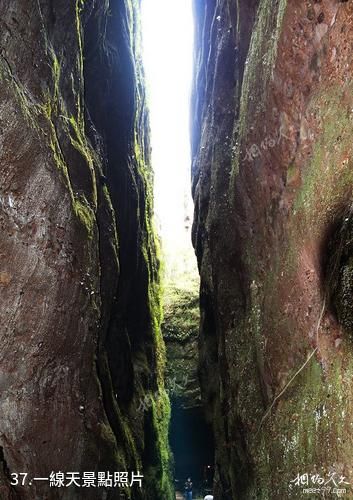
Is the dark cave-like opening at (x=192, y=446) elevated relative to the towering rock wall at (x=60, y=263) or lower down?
lower down

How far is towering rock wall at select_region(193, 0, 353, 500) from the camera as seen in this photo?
168 inches

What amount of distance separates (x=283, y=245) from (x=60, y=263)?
112 inches

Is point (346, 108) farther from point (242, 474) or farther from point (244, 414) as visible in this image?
point (242, 474)

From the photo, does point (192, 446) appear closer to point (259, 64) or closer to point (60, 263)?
point (60, 263)

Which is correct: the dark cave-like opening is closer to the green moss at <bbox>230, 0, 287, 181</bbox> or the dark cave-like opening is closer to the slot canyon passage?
the slot canyon passage

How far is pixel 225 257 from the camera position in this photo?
8086mm

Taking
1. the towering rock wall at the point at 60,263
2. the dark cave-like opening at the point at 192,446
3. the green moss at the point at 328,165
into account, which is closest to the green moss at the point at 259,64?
the green moss at the point at 328,165

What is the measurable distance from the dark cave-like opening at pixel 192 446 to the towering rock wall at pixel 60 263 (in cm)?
448

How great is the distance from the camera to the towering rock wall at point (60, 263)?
4750mm

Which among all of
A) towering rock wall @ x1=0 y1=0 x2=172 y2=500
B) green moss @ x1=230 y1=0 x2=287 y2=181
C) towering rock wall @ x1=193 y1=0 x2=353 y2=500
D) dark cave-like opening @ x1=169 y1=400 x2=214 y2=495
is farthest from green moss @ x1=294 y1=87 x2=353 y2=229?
dark cave-like opening @ x1=169 y1=400 x2=214 y2=495

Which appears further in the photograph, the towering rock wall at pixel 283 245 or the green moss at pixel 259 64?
the green moss at pixel 259 64

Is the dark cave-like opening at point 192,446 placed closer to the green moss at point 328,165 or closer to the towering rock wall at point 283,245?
the towering rock wall at point 283,245

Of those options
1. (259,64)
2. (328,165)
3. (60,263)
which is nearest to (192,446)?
(60,263)

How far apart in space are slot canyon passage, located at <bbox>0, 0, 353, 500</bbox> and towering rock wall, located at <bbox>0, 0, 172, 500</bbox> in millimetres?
26
